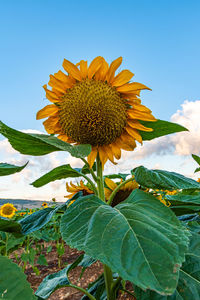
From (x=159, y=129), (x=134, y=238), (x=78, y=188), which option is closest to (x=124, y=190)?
(x=78, y=188)

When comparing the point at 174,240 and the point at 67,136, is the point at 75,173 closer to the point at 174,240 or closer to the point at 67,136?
the point at 67,136

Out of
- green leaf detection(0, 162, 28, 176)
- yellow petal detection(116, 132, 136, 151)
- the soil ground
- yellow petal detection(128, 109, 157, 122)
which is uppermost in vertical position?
yellow petal detection(128, 109, 157, 122)

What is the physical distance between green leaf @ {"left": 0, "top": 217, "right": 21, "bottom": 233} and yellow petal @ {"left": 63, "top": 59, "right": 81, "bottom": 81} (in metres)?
0.53

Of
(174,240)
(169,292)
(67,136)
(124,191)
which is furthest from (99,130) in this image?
(169,292)

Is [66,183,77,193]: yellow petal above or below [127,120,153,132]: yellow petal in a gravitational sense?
below

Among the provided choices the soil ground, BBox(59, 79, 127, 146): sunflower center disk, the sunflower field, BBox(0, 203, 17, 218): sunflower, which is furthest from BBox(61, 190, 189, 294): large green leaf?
BBox(0, 203, 17, 218): sunflower

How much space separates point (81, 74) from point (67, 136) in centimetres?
23

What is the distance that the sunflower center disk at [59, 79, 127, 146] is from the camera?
87 centimetres

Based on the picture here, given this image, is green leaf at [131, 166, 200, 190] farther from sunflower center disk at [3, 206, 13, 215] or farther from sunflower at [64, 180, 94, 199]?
sunflower center disk at [3, 206, 13, 215]

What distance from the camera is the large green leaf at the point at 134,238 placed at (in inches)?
17.3

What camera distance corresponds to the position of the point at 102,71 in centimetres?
94

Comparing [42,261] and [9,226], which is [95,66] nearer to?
[9,226]

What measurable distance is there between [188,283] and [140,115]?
20.9 inches

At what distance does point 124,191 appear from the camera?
1082 millimetres
